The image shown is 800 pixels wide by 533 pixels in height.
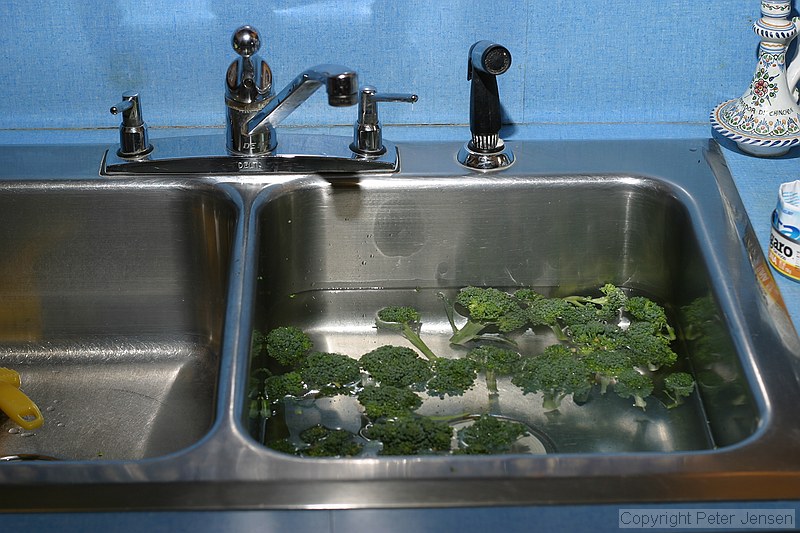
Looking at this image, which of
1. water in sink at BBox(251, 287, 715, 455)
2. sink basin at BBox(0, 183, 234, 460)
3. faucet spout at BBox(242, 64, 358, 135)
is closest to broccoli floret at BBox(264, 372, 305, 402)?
water in sink at BBox(251, 287, 715, 455)

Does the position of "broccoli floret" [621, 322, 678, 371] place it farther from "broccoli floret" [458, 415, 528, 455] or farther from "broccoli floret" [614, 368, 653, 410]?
"broccoli floret" [458, 415, 528, 455]

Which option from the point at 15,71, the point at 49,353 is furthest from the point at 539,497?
the point at 15,71

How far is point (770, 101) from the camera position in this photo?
136 centimetres

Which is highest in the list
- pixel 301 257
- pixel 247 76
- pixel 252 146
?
pixel 247 76

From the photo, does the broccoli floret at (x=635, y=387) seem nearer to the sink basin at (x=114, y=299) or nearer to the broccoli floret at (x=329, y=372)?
the broccoli floret at (x=329, y=372)

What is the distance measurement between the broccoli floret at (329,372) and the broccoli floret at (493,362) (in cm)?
16

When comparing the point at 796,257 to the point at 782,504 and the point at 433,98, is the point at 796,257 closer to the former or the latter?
the point at 782,504

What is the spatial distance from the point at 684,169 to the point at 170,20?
2.58 feet

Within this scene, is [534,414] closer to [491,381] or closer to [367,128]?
[491,381]

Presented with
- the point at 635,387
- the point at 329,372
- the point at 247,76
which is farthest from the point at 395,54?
the point at 635,387

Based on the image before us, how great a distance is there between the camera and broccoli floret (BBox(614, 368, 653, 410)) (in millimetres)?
1193

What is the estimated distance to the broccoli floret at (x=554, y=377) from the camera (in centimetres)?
121

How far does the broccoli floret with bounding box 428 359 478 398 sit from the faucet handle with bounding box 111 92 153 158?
0.54 m

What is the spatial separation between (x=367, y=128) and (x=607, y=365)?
474mm
